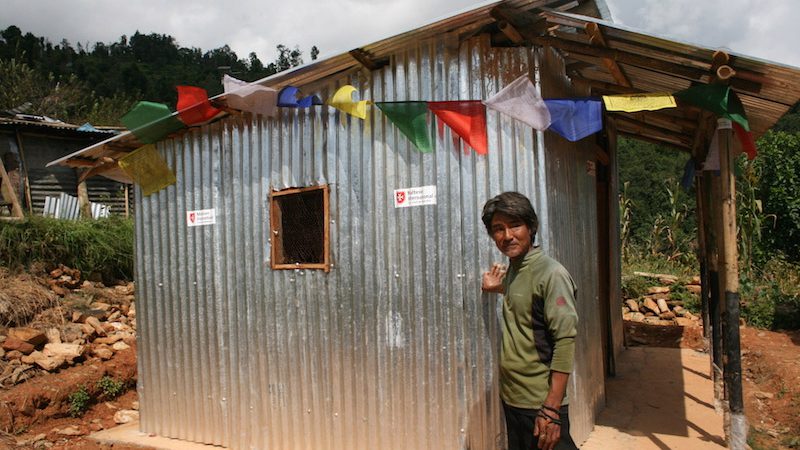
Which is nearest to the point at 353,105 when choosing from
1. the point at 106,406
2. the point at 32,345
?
the point at 106,406

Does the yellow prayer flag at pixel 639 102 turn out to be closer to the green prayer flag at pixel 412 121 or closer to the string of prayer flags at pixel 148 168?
the green prayer flag at pixel 412 121

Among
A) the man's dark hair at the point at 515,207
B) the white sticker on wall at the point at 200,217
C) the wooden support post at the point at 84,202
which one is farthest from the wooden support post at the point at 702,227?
the wooden support post at the point at 84,202

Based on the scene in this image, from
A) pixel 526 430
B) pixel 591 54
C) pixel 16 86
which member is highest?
pixel 16 86

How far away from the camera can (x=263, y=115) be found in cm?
536

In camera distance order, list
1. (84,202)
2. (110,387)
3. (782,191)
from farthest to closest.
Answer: (84,202) < (782,191) < (110,387)

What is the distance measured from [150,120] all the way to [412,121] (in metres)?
2.85

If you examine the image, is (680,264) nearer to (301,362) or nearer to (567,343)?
(301,362)

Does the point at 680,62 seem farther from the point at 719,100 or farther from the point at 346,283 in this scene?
the point at 346,283

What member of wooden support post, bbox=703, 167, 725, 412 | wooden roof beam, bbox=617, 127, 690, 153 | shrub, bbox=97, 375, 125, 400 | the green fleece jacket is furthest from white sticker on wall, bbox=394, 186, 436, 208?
shrub, bbox=97, 375, 125, 400

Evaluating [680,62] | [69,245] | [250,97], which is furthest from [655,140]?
[69,245]

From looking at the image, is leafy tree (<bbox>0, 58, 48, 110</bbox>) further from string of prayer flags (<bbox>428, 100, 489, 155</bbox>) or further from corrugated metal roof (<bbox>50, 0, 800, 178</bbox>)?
string of prayer flags (<bbox>428, 100, 489, 155</bbox>)

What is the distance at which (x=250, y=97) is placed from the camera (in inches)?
197

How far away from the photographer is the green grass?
10.3 meters

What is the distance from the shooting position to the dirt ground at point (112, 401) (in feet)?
20.2
